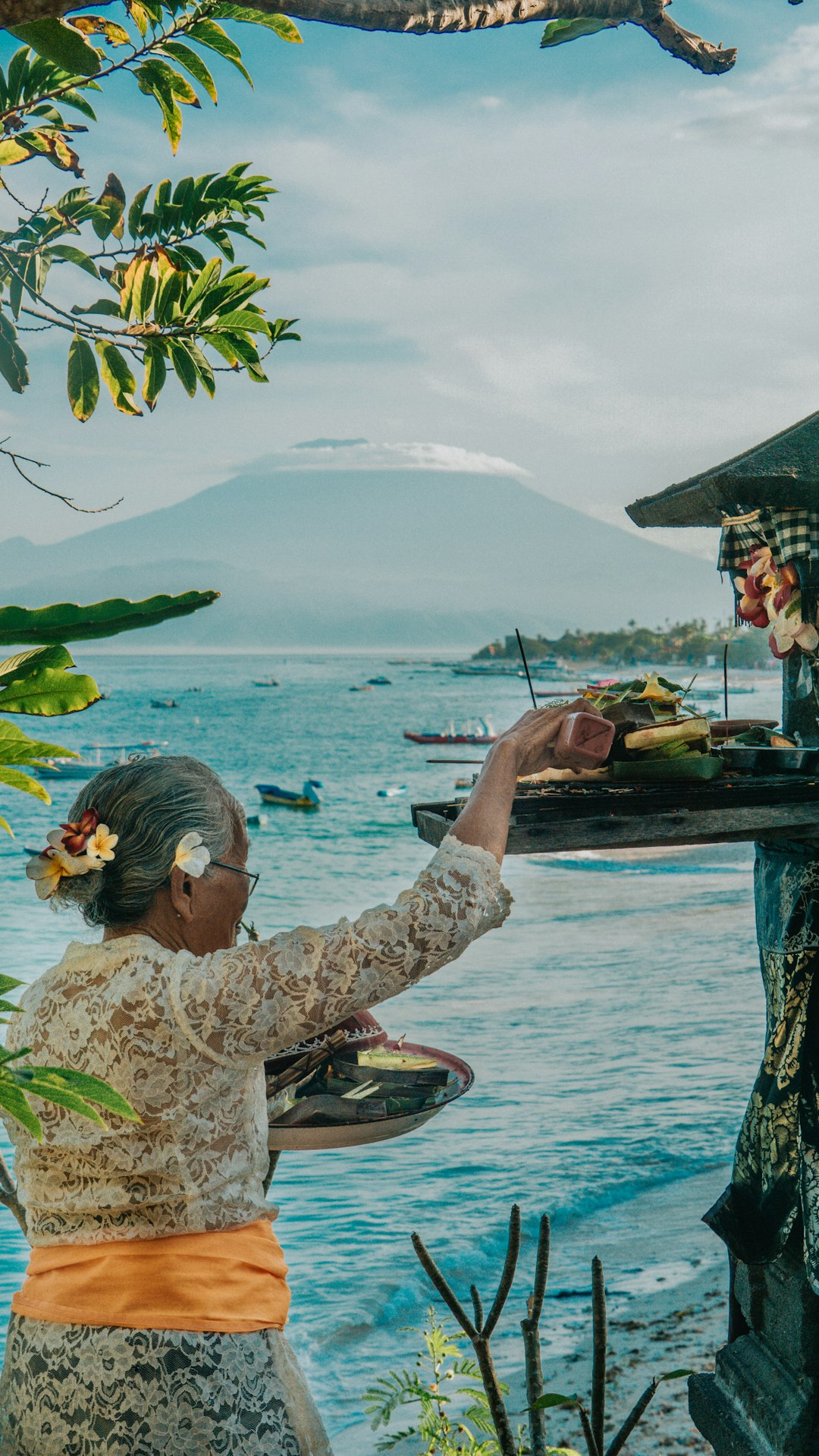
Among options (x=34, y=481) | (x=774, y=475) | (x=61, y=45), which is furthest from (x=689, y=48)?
(x=61, y=45)

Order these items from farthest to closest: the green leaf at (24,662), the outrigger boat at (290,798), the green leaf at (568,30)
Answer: the outrigger boat at (290,798) → the green leaf at (568,30) → the green leaf at (24,662)

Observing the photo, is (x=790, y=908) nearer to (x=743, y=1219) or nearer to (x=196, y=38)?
(x=743, y=1219)

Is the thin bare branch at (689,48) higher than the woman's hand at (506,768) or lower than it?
higher

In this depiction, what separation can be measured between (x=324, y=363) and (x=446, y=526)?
2986 centimetres

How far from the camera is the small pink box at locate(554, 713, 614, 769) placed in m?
1.79

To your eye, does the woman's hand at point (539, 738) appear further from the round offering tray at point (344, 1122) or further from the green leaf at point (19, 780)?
the green leaf at point (19, 780)

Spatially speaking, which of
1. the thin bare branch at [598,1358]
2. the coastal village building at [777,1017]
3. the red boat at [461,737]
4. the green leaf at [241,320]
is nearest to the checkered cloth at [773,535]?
the coastal village building at [777,1017]

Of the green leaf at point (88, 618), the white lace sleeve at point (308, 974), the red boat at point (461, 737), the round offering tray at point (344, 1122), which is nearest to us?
the green leaf at point (88, 618)

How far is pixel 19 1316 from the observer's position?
1.62 meters

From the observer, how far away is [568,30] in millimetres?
2062

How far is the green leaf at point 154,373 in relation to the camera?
1938 millimetres

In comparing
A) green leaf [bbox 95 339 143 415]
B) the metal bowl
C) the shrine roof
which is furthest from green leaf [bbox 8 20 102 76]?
the metal bowl

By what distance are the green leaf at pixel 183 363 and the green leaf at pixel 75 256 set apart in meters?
0.24

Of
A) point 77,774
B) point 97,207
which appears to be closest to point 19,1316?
point 97,207
